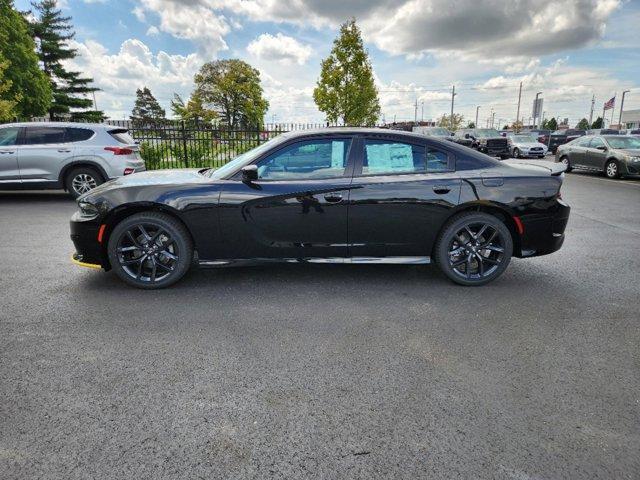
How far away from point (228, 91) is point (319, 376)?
69069 mm

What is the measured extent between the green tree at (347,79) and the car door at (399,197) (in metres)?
26.5

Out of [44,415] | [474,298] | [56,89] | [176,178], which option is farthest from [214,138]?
[56,89]

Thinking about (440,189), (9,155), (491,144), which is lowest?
(440,189)

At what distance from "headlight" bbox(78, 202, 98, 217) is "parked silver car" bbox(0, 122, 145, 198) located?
550cm

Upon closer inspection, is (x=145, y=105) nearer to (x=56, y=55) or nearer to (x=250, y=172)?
(x=56, y=55)

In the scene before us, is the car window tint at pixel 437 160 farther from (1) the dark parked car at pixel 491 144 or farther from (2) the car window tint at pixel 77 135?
(1) the dark parked car at pixel 491 144

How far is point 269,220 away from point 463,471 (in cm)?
276

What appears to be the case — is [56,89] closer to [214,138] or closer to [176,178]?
[214,138]

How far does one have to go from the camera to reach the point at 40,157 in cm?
923

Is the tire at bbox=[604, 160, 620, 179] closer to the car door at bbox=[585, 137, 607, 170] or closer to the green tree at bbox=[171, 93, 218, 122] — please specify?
the car door at bbox=[585, 137, 607, 170]

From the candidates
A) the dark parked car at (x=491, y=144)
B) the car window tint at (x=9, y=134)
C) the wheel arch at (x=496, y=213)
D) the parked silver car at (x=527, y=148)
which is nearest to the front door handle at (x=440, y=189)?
the wheel arch at (x=496, y=213)

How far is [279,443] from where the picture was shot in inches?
87.9

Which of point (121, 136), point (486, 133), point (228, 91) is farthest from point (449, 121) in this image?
point (121, 136)

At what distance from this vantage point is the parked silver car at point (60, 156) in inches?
362
